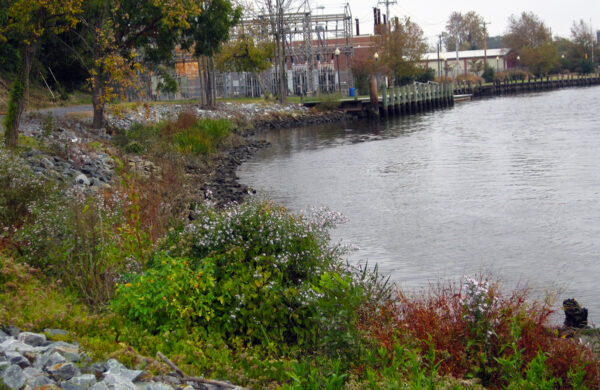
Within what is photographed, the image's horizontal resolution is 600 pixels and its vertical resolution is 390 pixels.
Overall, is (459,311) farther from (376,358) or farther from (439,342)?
(376,358)

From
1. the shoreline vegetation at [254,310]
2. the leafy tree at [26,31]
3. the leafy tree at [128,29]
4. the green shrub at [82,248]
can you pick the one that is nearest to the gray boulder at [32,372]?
the shoreline vegetation at [254,310]

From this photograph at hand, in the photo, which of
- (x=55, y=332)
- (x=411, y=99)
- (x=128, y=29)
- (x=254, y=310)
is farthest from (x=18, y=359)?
(x=411, y=99)

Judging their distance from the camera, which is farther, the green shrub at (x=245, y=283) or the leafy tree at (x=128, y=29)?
the leafy tree at (x=128, y=29)

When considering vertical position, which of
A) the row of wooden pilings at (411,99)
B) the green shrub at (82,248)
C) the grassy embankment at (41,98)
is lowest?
the green shrub at (82,248)

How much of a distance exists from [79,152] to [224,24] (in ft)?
60.4

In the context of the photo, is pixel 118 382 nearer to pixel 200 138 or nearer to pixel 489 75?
pixel 200 138

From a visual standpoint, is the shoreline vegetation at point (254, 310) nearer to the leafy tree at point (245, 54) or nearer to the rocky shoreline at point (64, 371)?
the rocky shoreline at point (64, 371)

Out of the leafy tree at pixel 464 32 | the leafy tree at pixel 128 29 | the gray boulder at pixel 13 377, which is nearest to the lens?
the gray boulder at pixel 13 377

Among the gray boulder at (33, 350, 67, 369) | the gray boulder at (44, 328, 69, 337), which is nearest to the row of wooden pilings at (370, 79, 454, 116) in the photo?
the gray boulder at (44, 328, 69, 337)

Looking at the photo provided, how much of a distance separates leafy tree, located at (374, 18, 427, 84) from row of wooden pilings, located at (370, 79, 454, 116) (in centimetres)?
588

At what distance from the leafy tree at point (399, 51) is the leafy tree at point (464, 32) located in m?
75.1

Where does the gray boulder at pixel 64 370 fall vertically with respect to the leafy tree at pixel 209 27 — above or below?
below

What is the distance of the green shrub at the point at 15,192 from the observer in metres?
9.52

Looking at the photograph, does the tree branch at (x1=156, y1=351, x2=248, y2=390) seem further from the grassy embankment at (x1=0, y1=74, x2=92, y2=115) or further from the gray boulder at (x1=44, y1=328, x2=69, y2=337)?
the grassy embankment at (x1=0, y1=74, x2=92, y2=115)
